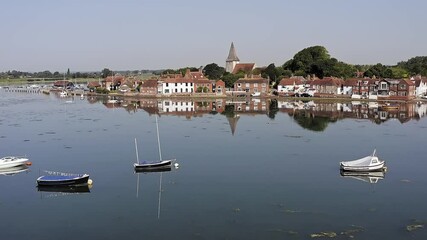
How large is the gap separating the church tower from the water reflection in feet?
201

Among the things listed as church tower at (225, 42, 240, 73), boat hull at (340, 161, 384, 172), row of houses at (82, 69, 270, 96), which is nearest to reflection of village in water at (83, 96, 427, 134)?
row of houses at (82, 69, 270, 96)

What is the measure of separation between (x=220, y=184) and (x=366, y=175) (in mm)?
5810

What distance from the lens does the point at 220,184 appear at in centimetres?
1645

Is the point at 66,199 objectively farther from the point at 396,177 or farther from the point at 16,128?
the point at 16,128

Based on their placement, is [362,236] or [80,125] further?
[80,125]

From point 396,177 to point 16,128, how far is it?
24.0 meters

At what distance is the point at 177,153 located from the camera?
72.7 feet

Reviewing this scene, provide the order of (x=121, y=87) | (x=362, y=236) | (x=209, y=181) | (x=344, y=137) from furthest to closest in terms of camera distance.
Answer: (x=121, y=87)
(x=344, y=137)
(x=209, y=181)
(x=362, y=236)

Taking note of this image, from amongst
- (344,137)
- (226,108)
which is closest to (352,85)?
(226,108)

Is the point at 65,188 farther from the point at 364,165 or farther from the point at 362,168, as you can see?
the point at 364,165

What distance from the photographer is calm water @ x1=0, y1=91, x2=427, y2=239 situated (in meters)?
12.4

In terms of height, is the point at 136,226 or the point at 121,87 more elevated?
the point at 121,87

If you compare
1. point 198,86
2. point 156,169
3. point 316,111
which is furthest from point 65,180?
point 198,86

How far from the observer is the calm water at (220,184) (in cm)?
1243
